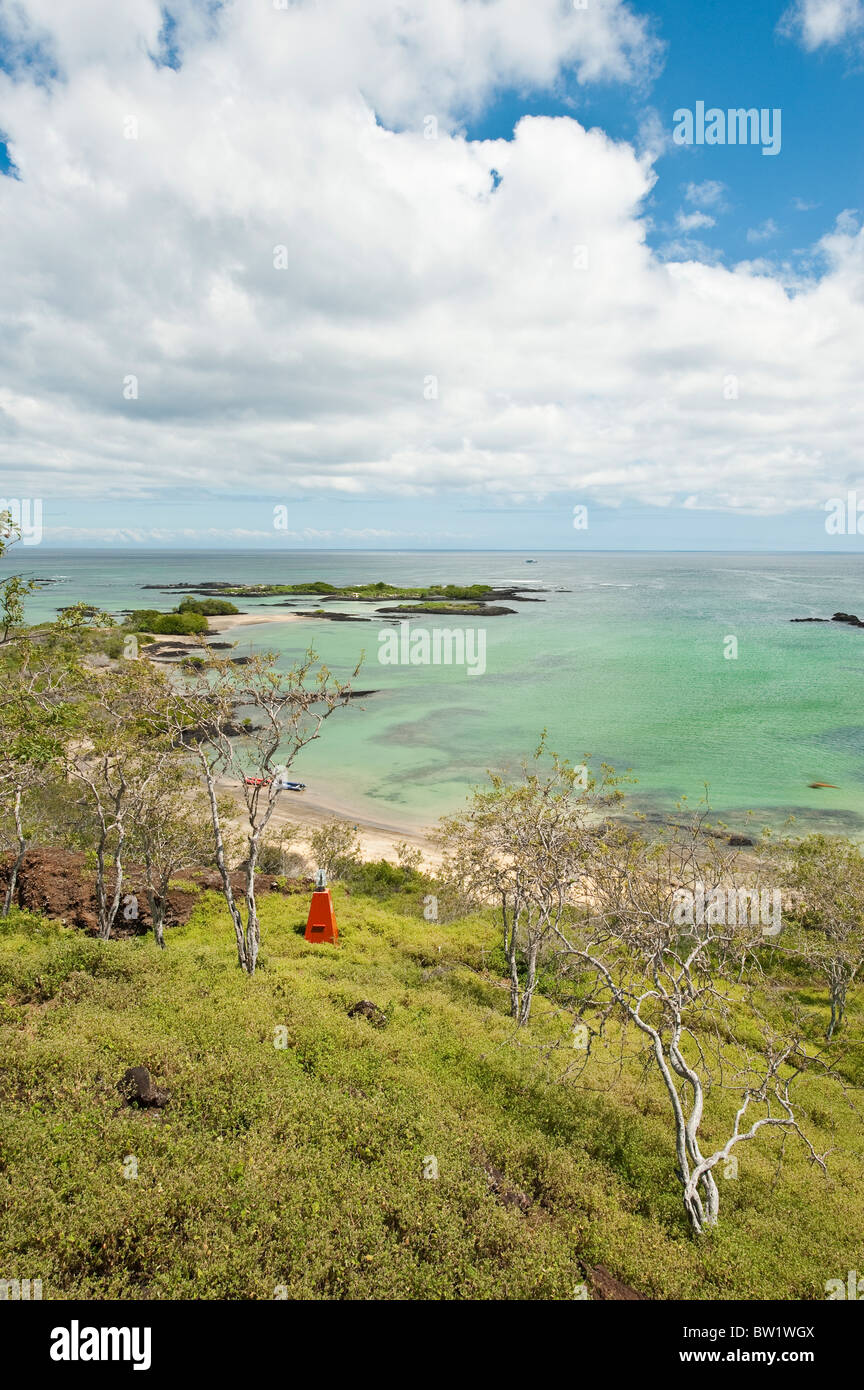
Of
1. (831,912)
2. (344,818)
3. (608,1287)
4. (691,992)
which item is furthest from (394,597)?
(608,1287)

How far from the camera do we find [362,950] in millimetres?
19031

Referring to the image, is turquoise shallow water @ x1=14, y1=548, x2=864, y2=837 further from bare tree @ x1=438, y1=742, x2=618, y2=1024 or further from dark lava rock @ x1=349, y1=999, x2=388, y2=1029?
dark lava rock @ x1=349, y1=999, x2=388, y2=1029

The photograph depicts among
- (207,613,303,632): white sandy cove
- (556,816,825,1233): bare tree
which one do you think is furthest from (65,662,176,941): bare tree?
(207,613,303,632): white sandy cove

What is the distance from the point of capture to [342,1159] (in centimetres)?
905

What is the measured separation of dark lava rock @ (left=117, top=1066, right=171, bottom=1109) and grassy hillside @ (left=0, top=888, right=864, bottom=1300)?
6.3 inches

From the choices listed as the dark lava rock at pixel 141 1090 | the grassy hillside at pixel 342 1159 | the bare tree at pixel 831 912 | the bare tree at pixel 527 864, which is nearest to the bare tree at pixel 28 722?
the grassy hillside at pixel 342 1159

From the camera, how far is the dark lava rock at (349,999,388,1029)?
13.3m

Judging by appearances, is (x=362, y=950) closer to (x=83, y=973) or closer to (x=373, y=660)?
(x=83, y=973)

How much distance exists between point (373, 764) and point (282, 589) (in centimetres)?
11767

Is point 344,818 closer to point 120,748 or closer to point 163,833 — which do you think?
point 163,833

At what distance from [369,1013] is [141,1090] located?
4.90 m
